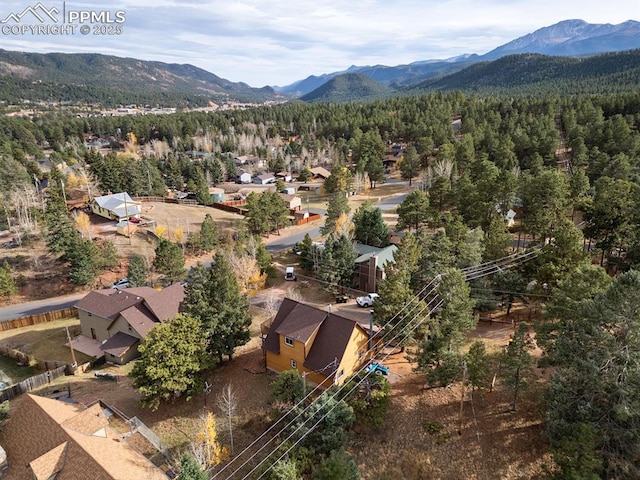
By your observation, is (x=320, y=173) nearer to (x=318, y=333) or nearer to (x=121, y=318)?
(x=121, y=318)

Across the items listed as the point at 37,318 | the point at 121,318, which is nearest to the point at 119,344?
the point at 121,318

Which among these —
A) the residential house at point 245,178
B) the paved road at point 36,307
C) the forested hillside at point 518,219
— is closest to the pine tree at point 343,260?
the forested hillside at point 518,219

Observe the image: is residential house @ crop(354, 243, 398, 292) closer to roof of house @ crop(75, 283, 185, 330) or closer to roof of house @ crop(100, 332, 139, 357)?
roof of house @ crop(75, 283, 185, 330)

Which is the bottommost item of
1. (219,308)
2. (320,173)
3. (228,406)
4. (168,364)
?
(228,406)

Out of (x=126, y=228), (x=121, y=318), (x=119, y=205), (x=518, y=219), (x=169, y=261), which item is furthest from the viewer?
(x=119, y=205)

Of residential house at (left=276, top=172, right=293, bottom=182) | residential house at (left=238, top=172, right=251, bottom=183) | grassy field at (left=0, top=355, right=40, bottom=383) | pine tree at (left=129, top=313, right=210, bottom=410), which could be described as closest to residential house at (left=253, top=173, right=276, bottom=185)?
residential house at (left=276, top=172, right=293, bottom=182)

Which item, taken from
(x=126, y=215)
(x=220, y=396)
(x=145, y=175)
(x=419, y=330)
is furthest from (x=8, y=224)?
(x=419, y=330)
